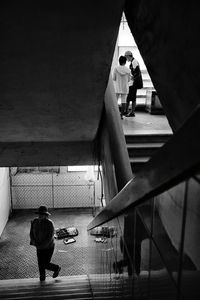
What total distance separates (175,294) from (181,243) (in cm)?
23

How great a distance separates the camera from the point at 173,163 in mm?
1066

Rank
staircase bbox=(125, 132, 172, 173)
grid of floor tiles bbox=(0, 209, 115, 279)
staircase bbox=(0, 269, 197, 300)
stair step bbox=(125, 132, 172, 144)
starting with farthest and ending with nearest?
grid of floor tiles bbox=(0, 209, 115, 279), stair step bbox=(125, 132, 172, 144), staircase bbox=(125, 132, 172, 173), staircase bbox=(0, 269, 197, 300)

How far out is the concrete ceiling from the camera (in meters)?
3.15

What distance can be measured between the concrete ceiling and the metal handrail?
7.20 ft

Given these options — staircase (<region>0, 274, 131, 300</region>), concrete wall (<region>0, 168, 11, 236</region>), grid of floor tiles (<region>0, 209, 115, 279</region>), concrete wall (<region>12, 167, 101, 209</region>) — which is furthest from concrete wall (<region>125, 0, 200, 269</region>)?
concrete wall (<region>12, 167, 101, 209</region>)

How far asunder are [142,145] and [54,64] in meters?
2.66

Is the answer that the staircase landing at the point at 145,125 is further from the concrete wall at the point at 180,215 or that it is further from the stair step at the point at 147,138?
the concrete wall at the point at 180,215

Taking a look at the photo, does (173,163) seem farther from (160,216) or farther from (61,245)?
(61,245)

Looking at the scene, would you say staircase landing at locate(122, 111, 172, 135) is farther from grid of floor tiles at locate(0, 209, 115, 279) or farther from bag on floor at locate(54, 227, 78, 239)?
bag on floor at locate(54, 227, 78, 239)

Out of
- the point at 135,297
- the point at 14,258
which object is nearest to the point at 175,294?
the point at 135,297

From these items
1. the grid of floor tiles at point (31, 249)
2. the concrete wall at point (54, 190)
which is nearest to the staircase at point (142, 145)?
the grid of floor tiles at point (31, 249)

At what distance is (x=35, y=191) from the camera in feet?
41.3

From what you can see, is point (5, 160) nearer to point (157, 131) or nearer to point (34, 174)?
point (157, 131)

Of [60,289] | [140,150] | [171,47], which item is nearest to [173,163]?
[171,47]
